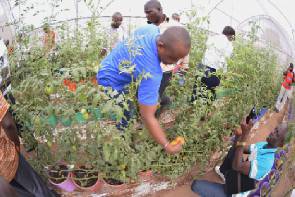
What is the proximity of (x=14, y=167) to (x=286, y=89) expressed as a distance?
3.12 meters

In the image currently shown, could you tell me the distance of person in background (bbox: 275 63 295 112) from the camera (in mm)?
4020

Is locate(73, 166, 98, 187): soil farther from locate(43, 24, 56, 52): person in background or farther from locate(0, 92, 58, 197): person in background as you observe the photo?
locate(43, 24, 56, 52): person in background

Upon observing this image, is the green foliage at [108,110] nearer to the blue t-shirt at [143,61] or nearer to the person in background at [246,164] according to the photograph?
the blue t-shirt at [143,61]

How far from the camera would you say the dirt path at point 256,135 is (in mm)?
3073

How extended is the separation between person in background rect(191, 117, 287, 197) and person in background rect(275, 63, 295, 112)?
1.48 meters

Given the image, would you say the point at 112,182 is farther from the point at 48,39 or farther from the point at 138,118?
the point at 48,39

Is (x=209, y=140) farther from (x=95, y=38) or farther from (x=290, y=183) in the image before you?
(x=95, y=38)

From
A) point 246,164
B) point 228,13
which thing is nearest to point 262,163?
point 246,164

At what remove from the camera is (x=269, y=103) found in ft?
13.7

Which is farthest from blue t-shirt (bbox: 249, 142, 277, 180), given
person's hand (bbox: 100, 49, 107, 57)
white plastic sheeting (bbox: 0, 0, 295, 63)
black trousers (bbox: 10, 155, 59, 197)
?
white plastic sheeting (bbox: 0, 0, 295, 63)

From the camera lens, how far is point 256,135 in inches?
151

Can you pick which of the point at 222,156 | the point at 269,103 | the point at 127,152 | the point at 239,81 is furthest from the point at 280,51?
the point at 127,152

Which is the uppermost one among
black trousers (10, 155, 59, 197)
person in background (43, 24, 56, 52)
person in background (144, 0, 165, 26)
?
person in background (144, 0, 165, 26)

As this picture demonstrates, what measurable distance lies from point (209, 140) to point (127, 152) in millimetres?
785
